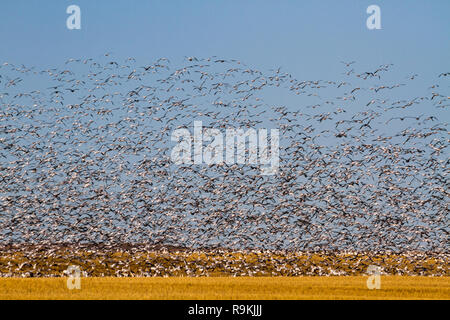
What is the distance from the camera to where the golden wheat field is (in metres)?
19.7

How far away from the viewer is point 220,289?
2245 centimetres

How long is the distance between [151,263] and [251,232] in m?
5.16

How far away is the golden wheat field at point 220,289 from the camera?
1966cm

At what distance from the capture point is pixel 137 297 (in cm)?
1880

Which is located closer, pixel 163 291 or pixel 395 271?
pixel 163 291

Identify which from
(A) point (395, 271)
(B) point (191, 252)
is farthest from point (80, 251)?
(A) point (395, 271)

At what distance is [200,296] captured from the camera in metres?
19.4

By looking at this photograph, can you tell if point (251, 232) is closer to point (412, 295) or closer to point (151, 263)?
point (151, 263)
